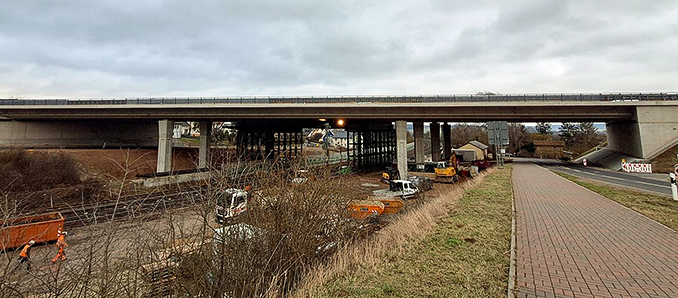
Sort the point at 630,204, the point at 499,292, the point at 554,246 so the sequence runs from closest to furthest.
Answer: the point at 499,292 → the point at 554,246 → the point at 630,204

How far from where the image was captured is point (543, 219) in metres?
8.83

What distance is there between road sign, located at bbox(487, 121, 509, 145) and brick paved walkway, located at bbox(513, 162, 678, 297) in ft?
45.4

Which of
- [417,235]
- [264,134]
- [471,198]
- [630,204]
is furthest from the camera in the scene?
[264,134]

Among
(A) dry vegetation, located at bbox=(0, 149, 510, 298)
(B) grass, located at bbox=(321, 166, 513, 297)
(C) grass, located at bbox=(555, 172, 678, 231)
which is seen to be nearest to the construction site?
(A) dry vegetation, located at bbox=(0, 149, 510, 298)

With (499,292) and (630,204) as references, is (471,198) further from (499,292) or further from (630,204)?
(499,292)

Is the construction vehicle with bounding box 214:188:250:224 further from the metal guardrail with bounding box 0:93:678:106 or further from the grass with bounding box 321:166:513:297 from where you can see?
the metal guardrail with bounding box 0:93:678:106

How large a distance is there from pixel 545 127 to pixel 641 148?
64.9m

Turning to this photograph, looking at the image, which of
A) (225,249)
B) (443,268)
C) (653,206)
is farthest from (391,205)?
(225,249)

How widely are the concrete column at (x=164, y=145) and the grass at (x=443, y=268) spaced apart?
3421cm

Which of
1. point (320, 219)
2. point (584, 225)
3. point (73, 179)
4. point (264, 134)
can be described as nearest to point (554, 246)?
point (584, 225)

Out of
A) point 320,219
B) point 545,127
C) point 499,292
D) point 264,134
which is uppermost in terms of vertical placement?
point 545,127

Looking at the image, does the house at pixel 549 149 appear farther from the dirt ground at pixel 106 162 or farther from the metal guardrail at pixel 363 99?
the dirt ground at pixel 106 162

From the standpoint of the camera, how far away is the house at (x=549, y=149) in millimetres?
64062

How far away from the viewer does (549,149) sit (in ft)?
217
